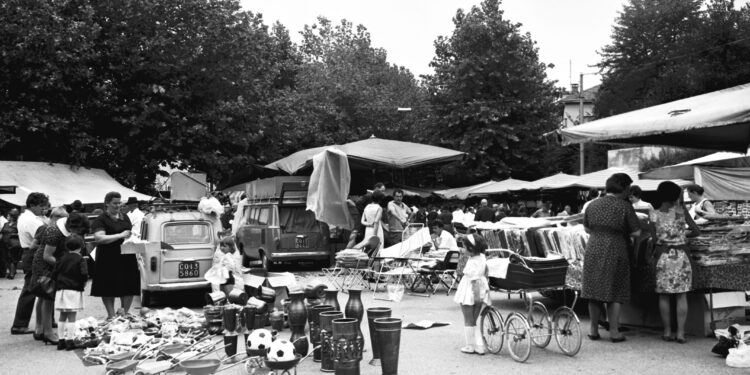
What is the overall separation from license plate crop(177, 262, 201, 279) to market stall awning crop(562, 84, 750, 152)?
6.59 m

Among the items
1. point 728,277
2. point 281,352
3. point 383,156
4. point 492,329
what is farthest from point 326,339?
point 383,156

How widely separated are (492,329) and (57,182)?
64.8ft

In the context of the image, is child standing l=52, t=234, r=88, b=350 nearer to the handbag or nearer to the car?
the handbag

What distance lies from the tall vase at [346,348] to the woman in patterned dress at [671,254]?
4.08 meters

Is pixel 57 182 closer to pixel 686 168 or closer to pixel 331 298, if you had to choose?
pixel 331 298

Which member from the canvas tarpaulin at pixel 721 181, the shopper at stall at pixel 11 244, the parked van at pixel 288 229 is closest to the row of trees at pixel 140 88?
the shopper at stall at pixel 11 244

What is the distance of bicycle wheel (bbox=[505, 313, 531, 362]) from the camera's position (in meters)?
7.35

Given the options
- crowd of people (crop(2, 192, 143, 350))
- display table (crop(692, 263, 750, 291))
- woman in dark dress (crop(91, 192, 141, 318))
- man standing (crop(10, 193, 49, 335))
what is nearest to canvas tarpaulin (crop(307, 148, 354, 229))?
crowd of people (crop(2, 192, 143, 350))

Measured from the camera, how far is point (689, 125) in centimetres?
766

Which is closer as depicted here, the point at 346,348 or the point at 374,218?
the point at 346,348

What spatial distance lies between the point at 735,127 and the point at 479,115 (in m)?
27.8

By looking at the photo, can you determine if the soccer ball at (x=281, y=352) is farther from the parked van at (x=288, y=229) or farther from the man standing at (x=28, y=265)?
the parked van at (x=288, y=229)

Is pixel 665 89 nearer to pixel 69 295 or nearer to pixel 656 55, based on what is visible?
pixel 656 55

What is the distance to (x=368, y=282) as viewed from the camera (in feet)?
48.3
